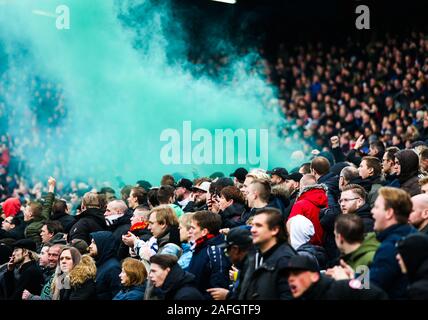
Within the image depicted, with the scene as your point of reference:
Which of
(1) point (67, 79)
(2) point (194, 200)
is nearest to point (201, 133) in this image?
(1) point (67, 79)

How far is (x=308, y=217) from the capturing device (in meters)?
6.93

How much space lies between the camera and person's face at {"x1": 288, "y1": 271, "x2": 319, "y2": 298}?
15.5ft

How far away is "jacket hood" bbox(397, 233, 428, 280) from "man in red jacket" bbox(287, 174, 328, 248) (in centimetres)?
206

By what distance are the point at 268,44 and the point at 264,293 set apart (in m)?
15.7

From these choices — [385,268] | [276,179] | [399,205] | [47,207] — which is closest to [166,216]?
[276,179]

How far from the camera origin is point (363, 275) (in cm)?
488

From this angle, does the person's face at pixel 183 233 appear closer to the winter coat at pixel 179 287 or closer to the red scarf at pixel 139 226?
the winter coat at pixel 179 287

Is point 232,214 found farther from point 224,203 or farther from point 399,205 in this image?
point 399,205

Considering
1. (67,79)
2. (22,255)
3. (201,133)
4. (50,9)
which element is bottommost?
(22,255)

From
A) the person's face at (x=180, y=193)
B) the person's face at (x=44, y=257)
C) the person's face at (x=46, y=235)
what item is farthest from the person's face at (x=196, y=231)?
the person's face at (x=46, y=235)

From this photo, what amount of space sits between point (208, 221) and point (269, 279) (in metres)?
1.41

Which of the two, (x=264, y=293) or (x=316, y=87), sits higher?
(x=316, y=87)

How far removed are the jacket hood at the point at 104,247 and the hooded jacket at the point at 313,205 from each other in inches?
68.4
